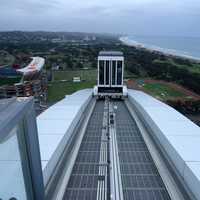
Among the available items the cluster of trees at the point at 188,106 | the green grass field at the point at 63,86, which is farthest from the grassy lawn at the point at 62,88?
the cluster of trees at the point at 188,106

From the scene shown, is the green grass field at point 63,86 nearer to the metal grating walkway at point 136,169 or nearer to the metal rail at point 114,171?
the metal grating walkway at point 136,169

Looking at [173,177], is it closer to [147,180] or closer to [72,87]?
[147,180]

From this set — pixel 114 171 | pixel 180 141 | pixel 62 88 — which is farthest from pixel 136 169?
pixel 62 88

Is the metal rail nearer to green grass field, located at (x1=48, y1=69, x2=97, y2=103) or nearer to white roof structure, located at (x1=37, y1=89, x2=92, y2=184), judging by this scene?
white roof structure, located at (x1=37, y1=89, x2=92, y2=184)

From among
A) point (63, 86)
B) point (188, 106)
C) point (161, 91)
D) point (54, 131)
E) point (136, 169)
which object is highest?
point (54, 131)

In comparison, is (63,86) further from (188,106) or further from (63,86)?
(188,106)

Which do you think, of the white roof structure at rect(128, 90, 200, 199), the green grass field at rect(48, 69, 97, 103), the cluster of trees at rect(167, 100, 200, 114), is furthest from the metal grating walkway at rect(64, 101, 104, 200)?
the green grass field at rect(48, 69, 97, 103)
